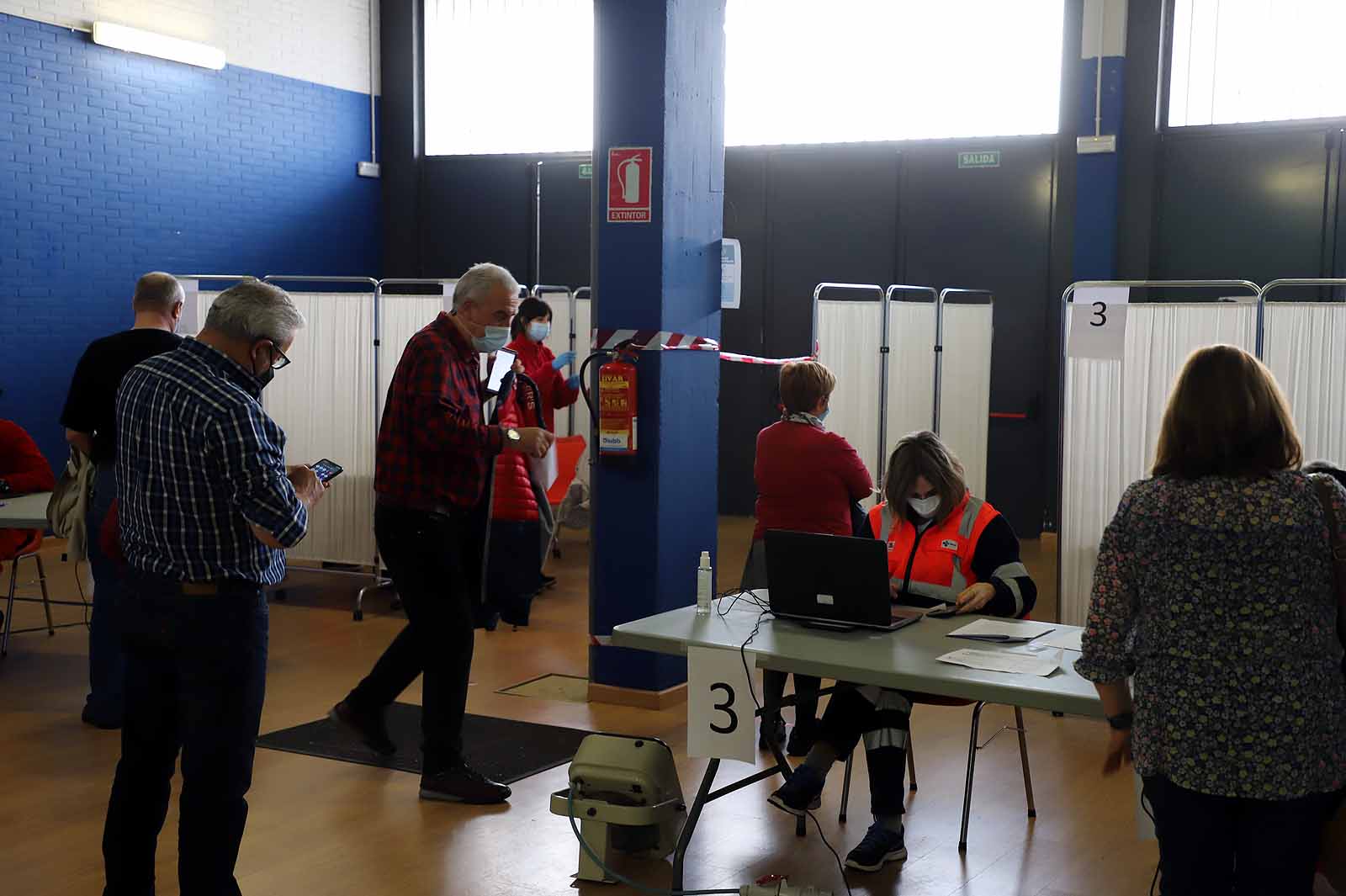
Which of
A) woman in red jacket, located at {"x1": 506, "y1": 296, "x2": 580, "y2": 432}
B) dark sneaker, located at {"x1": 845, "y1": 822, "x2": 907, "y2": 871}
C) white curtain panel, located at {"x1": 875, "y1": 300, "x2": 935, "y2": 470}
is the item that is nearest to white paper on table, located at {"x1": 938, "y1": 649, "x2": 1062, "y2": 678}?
dark sneaker, located at {"x1": 845, "y1": 822, "x2": 907, "y2": 871}

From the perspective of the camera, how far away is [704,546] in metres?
5.30

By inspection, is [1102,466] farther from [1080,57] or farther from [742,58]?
[742,58]

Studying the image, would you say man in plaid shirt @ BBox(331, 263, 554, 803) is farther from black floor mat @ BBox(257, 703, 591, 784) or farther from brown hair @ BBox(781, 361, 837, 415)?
brown hair @ BBox(781, 361, 837, 415)

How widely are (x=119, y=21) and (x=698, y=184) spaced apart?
5.57m

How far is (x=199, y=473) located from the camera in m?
2.60

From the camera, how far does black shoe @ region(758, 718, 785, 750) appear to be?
140 inches

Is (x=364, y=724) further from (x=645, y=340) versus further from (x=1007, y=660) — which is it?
(x=1007, y=660)

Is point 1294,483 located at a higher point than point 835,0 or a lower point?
lower

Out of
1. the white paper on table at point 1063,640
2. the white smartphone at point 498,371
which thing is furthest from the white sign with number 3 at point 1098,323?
Answer: the white smartphone at point 498,371

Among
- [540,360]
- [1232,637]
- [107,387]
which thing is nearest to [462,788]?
[107,387]

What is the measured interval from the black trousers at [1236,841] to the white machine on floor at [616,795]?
1.49 meters

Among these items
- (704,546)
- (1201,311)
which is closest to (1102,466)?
(1201,311)

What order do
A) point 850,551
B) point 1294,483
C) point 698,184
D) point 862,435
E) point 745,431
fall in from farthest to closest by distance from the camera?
point 745,431 < point 862,435 < point 698,184 < point 850,551 < point 1294,483

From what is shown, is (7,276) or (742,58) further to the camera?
(742,58)
